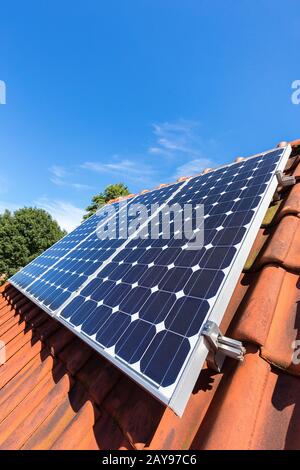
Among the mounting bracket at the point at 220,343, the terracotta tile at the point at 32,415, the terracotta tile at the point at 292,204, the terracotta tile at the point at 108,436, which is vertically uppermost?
the terracotta tile at the point at 292,204

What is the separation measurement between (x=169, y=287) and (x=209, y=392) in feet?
3.09

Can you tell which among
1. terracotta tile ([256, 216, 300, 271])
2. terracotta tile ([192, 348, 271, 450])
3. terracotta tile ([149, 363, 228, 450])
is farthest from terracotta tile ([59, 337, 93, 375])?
terracotta tile ([256, 216, 300, 271])

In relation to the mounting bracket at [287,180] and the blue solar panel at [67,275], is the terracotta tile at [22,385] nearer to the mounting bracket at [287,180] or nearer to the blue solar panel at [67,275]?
the blue solar panel at [67,275]

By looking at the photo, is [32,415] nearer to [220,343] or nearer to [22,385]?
[22,385]

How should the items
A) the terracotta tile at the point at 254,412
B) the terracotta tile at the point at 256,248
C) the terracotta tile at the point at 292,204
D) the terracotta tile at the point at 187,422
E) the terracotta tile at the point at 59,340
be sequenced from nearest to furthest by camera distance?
the terracotta tile at the point at 254,412 < the terracotta tile at the point at 187,422 < the terracotta tile at the point at 256,248 < the terracotta tile at the point at 292,204 < the terracotta tile at the point at 59,340

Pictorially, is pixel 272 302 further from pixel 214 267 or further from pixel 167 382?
pixel 167 382

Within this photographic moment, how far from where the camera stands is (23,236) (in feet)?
97.0

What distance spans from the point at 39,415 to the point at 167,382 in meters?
1.77

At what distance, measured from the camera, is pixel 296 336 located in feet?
5.96

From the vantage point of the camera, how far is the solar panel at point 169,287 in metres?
1.74

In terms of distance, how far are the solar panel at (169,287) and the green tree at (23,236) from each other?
90.8ft

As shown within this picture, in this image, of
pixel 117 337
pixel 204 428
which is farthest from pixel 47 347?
pixel 204 428

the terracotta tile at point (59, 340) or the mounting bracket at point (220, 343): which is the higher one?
the mounting bracket at point (220, 343)

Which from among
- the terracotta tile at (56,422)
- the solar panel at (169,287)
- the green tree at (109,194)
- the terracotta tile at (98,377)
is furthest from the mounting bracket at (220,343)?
the green tree at (109,194)
